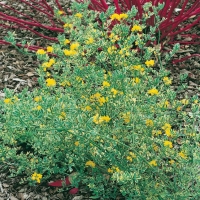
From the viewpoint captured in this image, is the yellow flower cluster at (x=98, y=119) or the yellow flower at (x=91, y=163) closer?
the yellow flower cluster at (x=98, y=119)

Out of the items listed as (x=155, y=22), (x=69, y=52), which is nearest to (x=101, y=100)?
(x=69, y=52)

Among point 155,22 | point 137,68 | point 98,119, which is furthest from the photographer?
point 155,22

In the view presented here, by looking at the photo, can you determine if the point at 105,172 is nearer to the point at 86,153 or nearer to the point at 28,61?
the point at 86,153

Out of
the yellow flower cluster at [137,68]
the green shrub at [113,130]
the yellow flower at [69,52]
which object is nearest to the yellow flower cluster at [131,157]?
the green shrub at [113,130]

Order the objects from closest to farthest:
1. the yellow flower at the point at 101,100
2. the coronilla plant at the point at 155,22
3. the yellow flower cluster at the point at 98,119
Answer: the yellow flower cluster at the point at 98,119 → the yellow flower at the point at 101,100 → the coronilla plant at the point at 155,22

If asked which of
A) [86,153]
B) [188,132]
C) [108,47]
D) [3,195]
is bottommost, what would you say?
[3,195]

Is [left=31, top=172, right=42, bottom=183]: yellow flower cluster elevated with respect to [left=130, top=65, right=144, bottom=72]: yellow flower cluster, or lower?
lower

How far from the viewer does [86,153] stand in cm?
221

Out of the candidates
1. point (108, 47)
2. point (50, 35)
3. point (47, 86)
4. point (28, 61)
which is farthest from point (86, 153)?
point (50, 35)

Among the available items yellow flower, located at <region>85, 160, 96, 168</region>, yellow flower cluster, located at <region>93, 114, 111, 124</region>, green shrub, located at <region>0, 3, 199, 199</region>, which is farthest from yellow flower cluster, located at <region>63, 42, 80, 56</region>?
yellow flower, located at <region>85, 160, 96, 168</region>

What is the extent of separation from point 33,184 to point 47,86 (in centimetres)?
55

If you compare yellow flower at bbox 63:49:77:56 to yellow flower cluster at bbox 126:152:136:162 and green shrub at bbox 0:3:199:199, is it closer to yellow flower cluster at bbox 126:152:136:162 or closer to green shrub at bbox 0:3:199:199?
green shrub at bbox 0:3:199:199

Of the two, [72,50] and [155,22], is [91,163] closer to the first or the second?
[72,50]

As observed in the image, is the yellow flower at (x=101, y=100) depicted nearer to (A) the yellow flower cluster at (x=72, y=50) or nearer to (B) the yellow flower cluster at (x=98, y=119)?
(B) the yellow flower cluster at (x=98, y=119)
